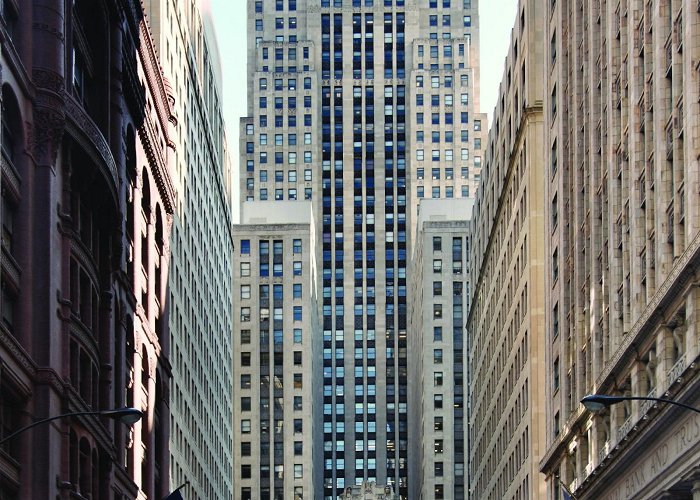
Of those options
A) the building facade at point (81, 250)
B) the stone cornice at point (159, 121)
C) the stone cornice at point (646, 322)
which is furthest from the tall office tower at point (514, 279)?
the building facade at point (81, 250)

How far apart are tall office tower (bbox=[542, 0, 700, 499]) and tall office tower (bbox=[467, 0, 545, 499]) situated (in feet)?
20.0

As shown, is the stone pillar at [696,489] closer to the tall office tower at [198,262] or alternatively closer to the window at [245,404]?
the tall office tower at [198,262]

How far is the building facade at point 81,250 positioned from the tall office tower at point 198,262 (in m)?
16.0

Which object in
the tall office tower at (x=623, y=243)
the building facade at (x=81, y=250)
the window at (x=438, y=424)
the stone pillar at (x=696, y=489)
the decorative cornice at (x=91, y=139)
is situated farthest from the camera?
the window at (x=438, y=424)

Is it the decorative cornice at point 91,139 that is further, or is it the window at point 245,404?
the window at point 245,404

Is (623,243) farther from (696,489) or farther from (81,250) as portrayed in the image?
(81,250)

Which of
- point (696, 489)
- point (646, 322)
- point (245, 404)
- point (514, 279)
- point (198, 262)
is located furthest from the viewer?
point (245, 404)

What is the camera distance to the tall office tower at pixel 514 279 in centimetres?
9506

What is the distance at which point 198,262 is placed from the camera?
124 metres

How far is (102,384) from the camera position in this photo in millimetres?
69125

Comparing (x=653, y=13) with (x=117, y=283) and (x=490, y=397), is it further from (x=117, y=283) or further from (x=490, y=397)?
(x=490, y=397)

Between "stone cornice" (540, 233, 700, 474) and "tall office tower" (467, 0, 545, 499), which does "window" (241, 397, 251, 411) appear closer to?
"tall office tower" (467, 0, 545, 499)

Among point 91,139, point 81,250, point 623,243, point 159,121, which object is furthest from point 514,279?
point 91,139

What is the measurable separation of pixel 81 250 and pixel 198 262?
60644 millimetres
